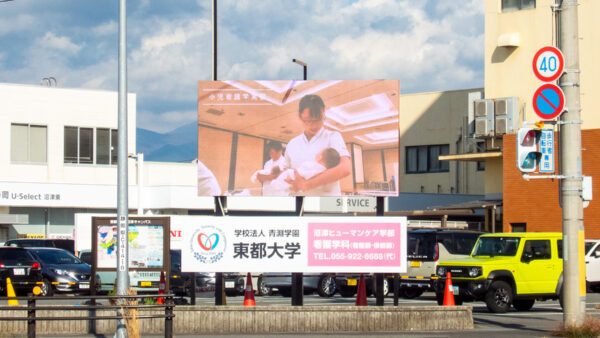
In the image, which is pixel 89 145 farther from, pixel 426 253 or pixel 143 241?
pixel 143 241

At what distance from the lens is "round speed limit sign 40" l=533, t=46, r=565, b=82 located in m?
14.8

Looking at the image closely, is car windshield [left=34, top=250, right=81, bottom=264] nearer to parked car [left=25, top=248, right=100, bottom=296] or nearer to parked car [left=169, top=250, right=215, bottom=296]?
parked car [left=25, top=248, right=100, bottom=296]

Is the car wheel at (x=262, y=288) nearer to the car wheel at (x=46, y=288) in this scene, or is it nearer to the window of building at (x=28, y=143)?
the car wheel at (x=46, y=288)

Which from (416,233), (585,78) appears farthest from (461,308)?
(585,78)

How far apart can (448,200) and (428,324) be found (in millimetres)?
32481

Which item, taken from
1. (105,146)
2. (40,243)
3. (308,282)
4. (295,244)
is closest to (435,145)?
(105,146)

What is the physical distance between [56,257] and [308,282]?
26.8 feet

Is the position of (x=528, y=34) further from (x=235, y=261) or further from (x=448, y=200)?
(x=235, y=261)

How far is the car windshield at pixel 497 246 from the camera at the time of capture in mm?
21641

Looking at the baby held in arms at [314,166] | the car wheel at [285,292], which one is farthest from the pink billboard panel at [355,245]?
the car wheel at [285,292]

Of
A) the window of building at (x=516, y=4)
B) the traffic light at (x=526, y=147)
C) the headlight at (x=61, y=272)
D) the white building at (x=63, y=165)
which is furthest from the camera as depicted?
the white building at (x=63, y=165)

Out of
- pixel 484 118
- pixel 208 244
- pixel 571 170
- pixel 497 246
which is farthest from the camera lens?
pixel 484 118

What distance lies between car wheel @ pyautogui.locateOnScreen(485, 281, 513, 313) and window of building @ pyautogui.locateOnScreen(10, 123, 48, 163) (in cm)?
3171

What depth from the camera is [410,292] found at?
86.6 ft
